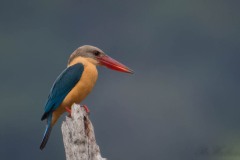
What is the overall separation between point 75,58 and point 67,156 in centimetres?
228

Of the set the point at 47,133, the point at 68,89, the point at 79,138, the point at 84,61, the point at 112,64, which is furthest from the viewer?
the point at 112,64

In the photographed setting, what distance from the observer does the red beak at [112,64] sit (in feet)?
25.2

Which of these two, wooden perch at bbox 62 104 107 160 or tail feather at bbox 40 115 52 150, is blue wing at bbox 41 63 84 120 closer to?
tail feather at bbox 40 115 52 150

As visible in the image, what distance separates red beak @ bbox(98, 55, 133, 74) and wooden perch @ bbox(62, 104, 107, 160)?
1.97 meters

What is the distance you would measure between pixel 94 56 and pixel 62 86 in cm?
86

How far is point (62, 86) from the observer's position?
7.05m

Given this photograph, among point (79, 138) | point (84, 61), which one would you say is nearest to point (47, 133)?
point (84, 61)

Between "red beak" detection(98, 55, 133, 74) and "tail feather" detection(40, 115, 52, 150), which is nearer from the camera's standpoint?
"tail feather" detection(40, 115, 52, 150)

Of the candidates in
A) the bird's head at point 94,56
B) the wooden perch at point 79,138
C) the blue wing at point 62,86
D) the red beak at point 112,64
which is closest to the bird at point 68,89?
the blue wing at point 62,86

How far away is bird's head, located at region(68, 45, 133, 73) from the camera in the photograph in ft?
24.6

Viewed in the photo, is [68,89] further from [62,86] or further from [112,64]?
[112,64]

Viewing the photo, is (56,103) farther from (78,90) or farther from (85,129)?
(85,129)

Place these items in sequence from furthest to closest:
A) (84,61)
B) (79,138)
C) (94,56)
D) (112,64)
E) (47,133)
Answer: (112,64) → (94,56) → (84,61) → (47,133) → (79,138)

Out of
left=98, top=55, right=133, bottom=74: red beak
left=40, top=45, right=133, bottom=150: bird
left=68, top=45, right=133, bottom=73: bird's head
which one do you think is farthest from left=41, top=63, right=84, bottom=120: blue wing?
left=98, top=55, right=133, bottom=74: red beak
